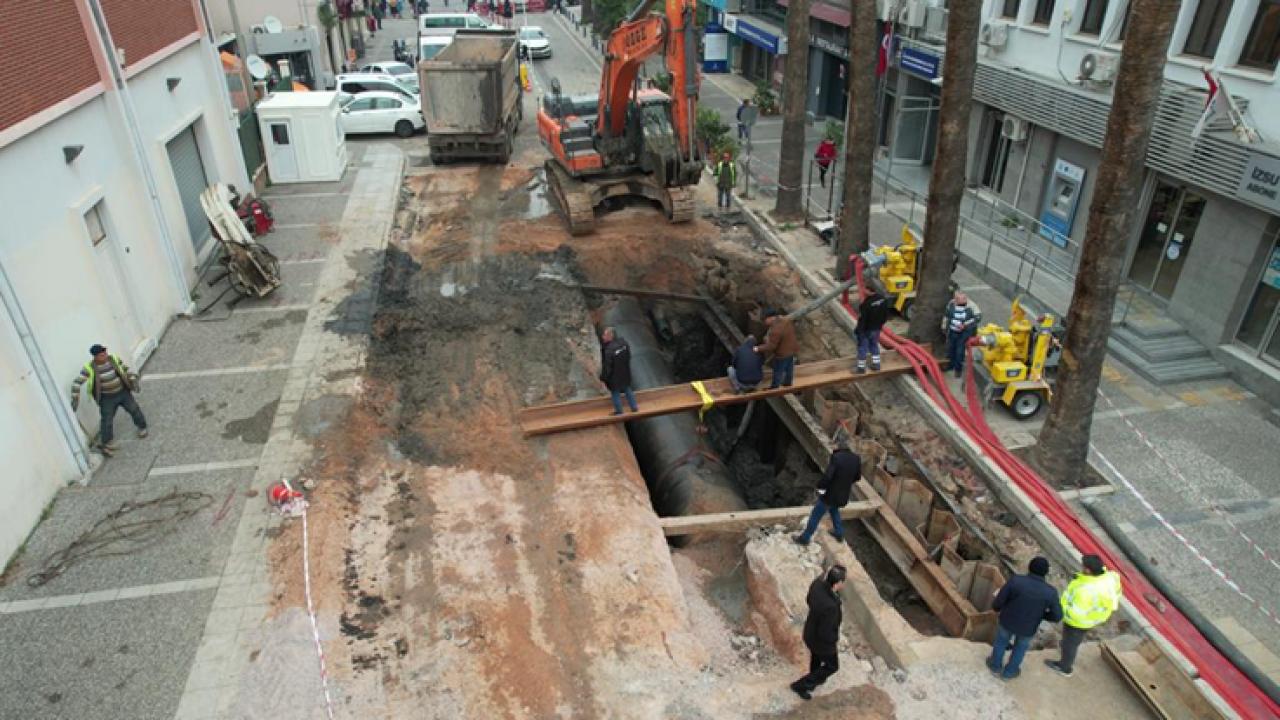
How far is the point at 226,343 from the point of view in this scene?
14.1 m

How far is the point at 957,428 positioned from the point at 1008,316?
4.15 meters

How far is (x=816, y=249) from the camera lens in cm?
1825

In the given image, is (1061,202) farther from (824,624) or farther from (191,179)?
(191,179)

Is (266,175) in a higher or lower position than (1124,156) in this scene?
lower

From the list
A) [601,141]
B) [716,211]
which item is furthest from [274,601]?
[716,211]

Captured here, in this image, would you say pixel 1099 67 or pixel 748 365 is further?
pixel 1099 67

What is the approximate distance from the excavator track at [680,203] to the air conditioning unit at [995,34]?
745 cm

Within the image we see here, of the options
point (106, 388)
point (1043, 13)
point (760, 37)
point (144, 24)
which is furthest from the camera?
point (760, 37)

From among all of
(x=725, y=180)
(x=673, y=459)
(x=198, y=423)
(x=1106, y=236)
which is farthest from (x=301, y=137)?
(x=1106, y=236)

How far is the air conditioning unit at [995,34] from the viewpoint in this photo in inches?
706

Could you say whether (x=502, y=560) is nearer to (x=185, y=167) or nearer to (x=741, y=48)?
(x=185, y=167)

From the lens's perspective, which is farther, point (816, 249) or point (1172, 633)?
point (816, 249)

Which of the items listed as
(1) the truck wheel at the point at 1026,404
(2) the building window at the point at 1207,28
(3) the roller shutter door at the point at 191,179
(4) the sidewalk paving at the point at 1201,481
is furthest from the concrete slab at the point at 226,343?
(2) the building window at the point at 1207,28

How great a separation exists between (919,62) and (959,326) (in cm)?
1095
